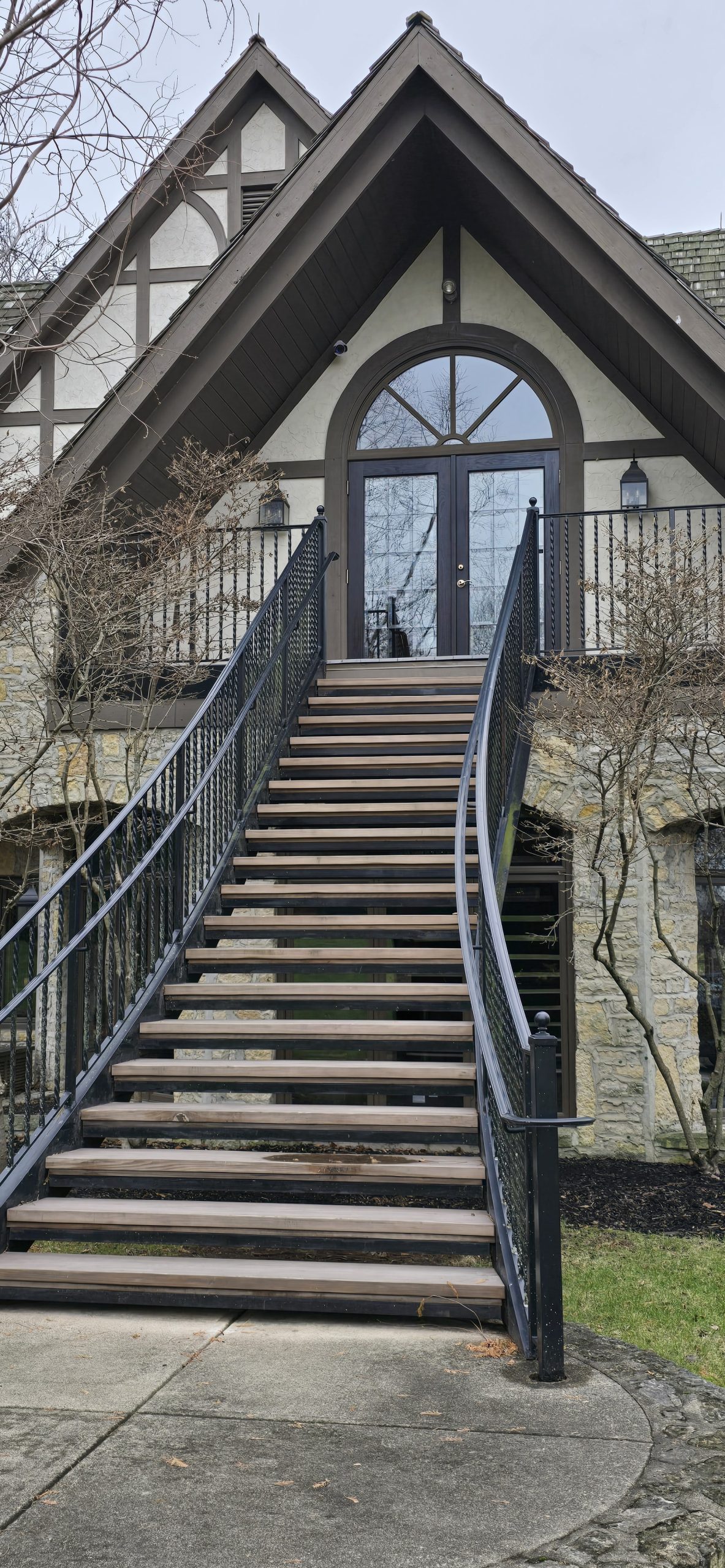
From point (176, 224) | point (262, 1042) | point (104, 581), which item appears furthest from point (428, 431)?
point (262, 1042)

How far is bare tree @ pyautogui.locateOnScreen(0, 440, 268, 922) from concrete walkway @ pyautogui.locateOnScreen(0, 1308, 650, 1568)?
4687mm

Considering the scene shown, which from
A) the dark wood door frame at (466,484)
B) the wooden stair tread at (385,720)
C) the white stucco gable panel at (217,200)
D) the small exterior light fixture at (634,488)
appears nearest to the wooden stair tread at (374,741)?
the wooden stair tread at (385,720)

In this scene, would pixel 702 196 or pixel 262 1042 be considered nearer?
pixel 262 1042

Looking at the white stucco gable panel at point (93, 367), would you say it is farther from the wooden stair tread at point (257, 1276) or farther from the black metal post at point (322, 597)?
the wooden stair tread at point (257, 1276)

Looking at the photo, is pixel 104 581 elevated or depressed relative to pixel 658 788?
elevated

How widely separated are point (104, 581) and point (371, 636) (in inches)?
128

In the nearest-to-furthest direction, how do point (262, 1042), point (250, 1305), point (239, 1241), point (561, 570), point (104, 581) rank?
point (250, 1305) → point (239, 1241) → point (262, 1042) → point (104, 581) → point (561, 570)

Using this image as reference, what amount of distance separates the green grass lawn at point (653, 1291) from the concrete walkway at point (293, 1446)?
3.70 feet

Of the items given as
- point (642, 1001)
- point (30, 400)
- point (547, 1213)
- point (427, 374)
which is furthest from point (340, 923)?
point (30, 400)

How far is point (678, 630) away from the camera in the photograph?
24.7ft

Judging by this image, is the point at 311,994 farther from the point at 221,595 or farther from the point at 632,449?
the point at 632,449

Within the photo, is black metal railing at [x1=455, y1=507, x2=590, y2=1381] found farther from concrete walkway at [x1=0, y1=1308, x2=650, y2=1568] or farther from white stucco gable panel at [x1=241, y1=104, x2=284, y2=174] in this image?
white stucco gable panel at [x1=241, y1=104, x2=284, y2=174]

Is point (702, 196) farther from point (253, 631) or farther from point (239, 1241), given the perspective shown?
point (239, 1241)

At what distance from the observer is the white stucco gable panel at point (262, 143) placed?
11.8m
